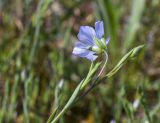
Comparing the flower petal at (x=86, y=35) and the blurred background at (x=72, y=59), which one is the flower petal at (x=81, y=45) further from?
the blurred background at (x=72, y=59)

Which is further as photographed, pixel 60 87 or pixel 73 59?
pixel 73 59

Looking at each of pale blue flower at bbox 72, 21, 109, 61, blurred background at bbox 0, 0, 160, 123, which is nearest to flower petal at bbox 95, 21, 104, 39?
pale blue flower at bbox 72, 21, 109, 61

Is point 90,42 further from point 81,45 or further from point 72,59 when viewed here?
point 72,59

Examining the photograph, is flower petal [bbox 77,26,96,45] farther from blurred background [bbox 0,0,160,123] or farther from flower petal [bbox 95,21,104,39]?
blurred background [bbox 0,0,160,123]

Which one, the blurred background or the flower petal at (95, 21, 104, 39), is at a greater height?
the flower petal at (95, 21, 104, 39)

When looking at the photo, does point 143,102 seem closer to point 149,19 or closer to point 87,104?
point 87,104

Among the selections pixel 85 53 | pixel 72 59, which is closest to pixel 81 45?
pixel 85 53

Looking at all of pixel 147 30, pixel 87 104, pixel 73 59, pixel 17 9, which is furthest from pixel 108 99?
pixel 17 9
